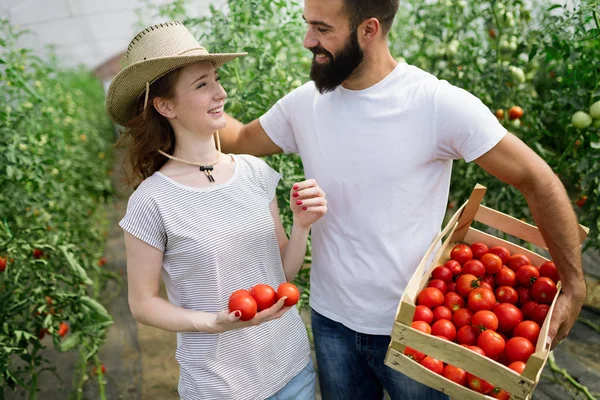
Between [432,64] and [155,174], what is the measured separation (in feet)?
6.70

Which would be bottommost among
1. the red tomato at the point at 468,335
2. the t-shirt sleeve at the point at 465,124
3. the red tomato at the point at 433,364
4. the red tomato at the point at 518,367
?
the red tomato at the point at 433,364

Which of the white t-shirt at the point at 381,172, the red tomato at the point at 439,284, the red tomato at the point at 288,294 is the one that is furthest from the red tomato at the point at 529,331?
the red tomato at the point at 288,294

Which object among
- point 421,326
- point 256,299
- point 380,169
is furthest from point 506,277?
point 256,299

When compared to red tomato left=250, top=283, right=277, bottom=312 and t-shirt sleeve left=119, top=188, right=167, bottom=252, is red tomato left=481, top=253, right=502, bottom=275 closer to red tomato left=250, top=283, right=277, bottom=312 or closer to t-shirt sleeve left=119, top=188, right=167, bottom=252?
red tomato left=250, top=283, right=277, bottom=312

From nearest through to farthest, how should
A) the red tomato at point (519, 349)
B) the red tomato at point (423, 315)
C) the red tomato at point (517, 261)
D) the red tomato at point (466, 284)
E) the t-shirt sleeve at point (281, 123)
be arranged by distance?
the red tomato at point (519, 349) → the red tomato at point (423, 315) → the red tomato at point (466, 284) → the red tomato at point (517, 261) → the t-shirt sleeve at point (281, 123)

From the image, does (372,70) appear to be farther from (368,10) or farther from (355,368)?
(355,368)

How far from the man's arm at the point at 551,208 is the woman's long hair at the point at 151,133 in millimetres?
874

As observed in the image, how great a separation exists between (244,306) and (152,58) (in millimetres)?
699

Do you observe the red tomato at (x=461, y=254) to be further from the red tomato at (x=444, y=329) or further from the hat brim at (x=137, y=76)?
the hat brim at (x=137, y=76)

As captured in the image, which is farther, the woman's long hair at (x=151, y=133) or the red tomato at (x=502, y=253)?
the red tomato at (x=502, y=253)

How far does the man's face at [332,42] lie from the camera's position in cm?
138

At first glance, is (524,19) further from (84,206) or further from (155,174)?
(84,206)

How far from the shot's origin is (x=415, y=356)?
122cm

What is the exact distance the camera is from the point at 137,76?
1.37 m
